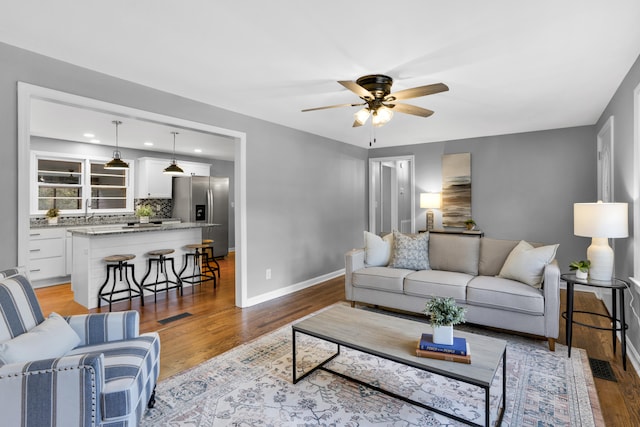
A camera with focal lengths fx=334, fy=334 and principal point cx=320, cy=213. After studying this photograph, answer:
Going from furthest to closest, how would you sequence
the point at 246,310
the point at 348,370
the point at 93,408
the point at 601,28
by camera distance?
1. the point at 246,310
2. the point at 348,370
3. the point at 601,28
4. the point at 93,408

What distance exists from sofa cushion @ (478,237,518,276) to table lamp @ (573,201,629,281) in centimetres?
77

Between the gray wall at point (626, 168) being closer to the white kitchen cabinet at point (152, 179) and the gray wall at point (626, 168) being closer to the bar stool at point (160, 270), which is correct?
the bar stool at point (160, 270)

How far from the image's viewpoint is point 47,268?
5238 millimetres

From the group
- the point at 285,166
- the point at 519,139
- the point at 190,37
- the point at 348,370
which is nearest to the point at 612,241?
the point at 519,139

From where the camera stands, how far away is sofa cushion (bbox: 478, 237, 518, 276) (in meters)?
3.65

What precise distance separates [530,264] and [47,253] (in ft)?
21.7

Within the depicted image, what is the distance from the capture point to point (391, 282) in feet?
12.1

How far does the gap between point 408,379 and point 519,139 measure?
4.48 metres

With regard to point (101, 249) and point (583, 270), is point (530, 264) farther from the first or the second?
point (101, 249)

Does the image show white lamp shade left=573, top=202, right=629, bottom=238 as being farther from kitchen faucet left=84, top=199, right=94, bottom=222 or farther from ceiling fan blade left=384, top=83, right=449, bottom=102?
kitchen faucet left=84, top=199, right=94, bottom=222

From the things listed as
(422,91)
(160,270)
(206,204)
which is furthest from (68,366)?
(206,204)

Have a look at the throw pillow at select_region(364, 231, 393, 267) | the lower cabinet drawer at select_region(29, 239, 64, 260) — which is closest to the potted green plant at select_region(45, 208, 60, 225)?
the lower cabinet drawer at select_region(29, 239, 64, 260)

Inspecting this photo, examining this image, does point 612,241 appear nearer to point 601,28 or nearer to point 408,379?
point 601,28

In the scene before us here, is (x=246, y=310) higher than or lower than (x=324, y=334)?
lower
